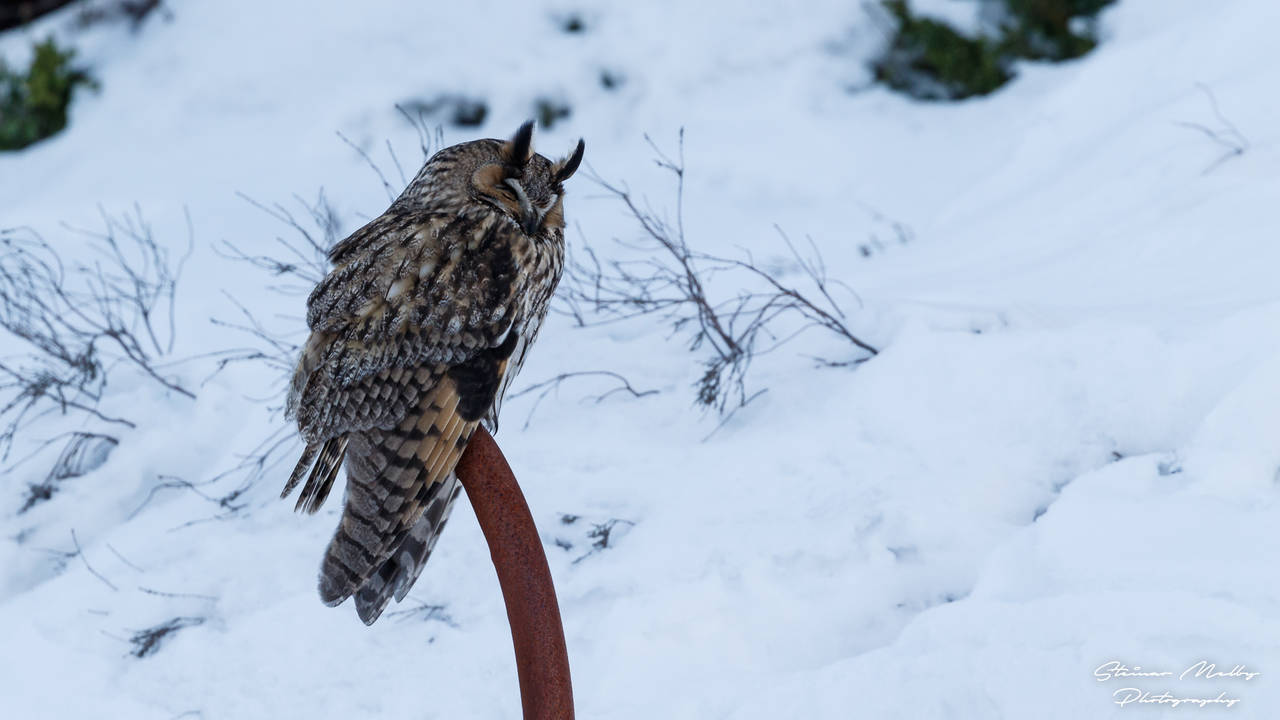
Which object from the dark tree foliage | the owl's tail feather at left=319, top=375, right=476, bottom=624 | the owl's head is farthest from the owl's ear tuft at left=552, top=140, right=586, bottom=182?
the dark tree foliage

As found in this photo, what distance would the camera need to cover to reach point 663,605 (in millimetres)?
2922

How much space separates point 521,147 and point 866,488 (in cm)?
146

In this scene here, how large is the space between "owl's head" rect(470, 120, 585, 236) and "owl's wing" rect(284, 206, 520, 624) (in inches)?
4.0

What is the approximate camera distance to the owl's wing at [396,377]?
2.04 meters

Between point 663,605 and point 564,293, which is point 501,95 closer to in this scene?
point 564,293

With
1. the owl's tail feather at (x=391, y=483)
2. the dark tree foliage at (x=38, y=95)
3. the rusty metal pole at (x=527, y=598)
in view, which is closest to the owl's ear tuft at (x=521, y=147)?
the owl's tail feather at (x=391, y=483)

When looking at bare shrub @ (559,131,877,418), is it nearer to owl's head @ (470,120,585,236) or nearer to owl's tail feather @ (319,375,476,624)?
owl's head @ (470,120,585,236)

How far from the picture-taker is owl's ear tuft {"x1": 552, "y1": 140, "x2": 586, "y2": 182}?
6.97 ft

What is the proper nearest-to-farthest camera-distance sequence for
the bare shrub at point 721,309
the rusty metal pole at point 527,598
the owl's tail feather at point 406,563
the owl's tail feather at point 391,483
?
the rusty metal pole at point 527,598
the owl's tail feather at point 391,483
the owl's tail feather at point 406,563
the bare shrub at point 721,309

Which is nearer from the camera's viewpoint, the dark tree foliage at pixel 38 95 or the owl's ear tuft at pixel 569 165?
the owl's ear tuft at pixel 569 165

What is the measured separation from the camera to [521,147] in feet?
7.21
